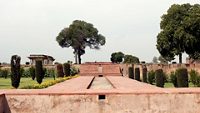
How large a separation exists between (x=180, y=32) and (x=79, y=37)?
2648 centimetres

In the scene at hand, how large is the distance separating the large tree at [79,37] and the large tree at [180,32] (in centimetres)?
2286

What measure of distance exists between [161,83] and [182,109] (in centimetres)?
1303

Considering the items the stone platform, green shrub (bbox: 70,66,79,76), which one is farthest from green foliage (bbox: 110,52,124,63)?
the stone platform

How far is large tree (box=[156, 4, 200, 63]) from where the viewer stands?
107 feet

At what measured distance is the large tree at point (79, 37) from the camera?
56.5 m

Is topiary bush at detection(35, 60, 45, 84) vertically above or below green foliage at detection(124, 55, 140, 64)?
below

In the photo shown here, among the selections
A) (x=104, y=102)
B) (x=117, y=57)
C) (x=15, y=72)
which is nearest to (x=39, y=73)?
(x=15, y=72)

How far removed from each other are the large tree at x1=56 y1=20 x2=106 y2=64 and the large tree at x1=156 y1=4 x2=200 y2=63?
900 inches

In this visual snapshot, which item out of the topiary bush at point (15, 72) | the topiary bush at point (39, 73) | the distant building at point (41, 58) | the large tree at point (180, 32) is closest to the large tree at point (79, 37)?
the distant building at point (41, 58)

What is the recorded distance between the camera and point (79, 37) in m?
57.2

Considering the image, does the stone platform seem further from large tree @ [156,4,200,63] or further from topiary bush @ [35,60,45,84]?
large tree @ [156,4,200,63]

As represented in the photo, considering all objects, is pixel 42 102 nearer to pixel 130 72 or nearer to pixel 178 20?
pixel 130 72

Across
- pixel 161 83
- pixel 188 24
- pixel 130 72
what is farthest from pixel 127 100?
pixel 188 24

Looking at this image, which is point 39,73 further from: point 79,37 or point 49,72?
point 79,37
